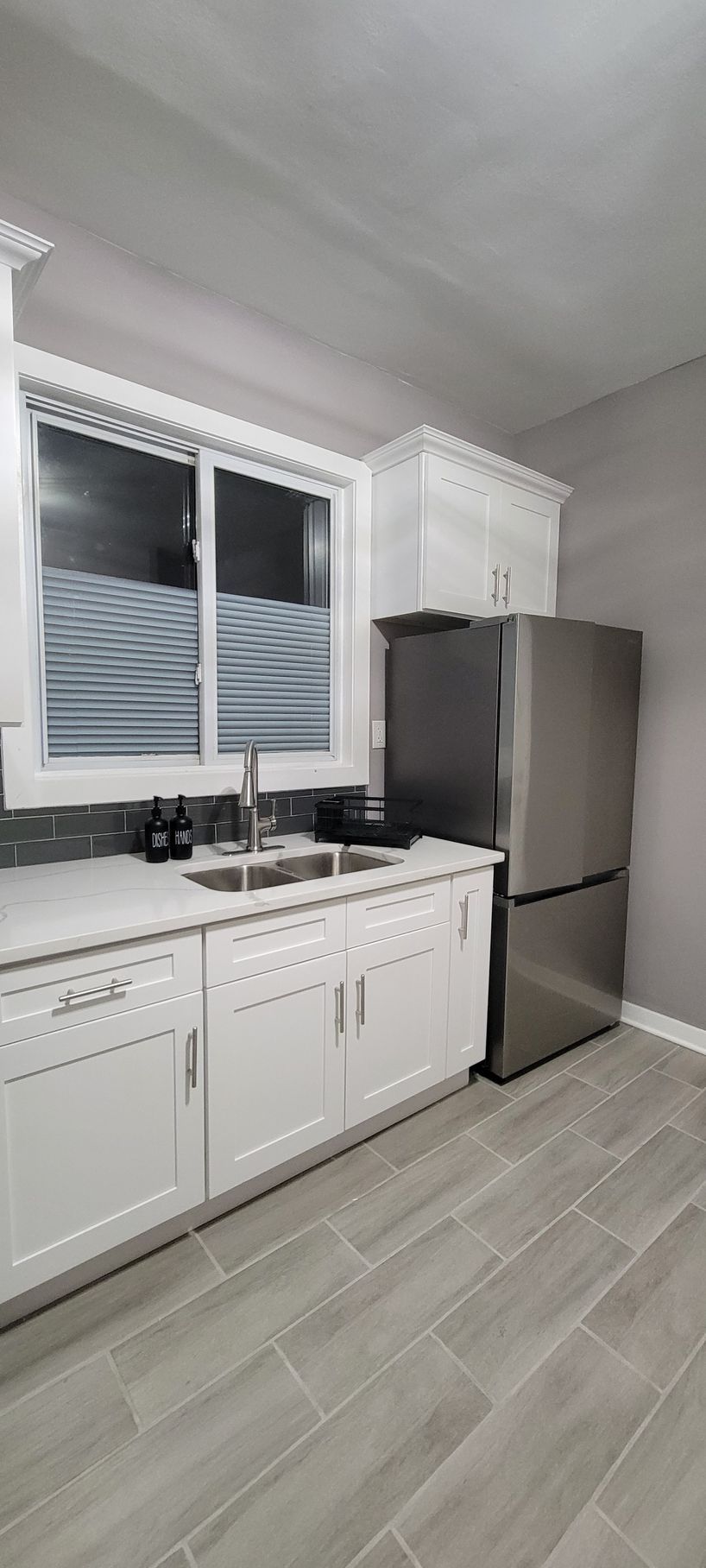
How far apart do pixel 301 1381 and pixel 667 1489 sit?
0.68 meters

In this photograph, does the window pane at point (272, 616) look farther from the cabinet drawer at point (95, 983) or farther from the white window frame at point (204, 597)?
the cabinet drawer at point (95, 983)

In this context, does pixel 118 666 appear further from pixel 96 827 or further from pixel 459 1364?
pixel 459 1364

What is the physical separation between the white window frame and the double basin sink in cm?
33

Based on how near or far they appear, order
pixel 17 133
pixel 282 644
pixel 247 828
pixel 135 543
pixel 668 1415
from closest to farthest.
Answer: pixel 668 1415, pixel 17 133, pixel 135 543, pixel 247 828, pixel 282 644

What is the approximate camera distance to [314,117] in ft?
5.22

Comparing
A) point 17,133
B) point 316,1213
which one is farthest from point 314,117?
point 316,1213

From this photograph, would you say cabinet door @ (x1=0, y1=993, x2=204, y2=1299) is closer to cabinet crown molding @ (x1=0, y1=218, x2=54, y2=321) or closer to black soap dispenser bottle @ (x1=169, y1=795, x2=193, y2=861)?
black soap dispenser bottle @ (x1=169, y1=795, x2=193, y2=861)

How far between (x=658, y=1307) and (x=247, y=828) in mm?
1752

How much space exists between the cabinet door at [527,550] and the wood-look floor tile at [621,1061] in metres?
1.87

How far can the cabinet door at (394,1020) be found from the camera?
1960 mm

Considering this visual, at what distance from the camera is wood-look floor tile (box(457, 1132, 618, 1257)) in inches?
68.1

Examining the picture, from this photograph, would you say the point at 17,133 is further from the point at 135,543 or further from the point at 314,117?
the point at 135,543

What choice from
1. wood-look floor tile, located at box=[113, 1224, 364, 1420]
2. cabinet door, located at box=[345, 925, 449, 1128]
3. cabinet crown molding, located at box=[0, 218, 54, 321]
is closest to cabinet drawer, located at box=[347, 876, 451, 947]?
cabinet door, located at box=[345, 925, 449, 1128]

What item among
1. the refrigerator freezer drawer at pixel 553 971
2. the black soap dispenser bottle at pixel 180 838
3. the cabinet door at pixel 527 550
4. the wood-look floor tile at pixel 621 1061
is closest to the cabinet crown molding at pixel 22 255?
the black soap dispenser bottle at pixel 180 838
